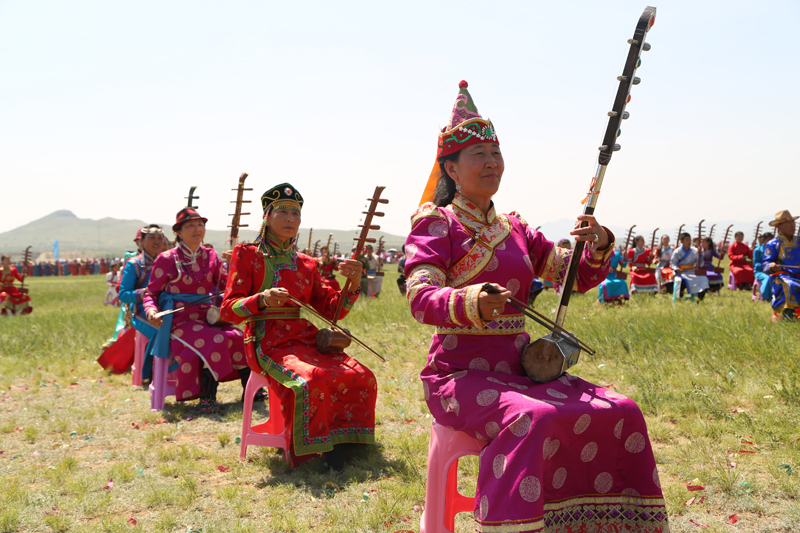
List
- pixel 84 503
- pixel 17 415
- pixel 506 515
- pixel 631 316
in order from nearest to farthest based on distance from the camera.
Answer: pixel 506 515, pixel 84 503, pixel 17 415, pixel 631 316

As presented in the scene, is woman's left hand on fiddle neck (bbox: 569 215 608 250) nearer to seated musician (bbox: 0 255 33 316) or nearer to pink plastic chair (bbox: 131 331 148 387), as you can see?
pink plastic chair (bbox: 131 331 148 387)

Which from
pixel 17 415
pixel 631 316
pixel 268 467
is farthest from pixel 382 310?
pixel 268 467

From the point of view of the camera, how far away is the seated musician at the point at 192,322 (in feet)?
20.5

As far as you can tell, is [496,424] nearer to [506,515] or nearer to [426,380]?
[506,515]

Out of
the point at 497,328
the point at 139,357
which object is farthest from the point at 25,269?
the point at 497,328

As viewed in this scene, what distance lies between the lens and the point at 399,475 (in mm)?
4289

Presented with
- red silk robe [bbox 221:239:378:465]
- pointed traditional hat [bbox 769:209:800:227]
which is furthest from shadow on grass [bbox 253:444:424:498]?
pointed traditional hat [bbox 769:209:800:227]

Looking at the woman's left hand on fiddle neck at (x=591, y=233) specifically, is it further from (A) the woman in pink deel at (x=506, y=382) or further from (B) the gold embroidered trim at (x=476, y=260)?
(B) the gold embroidered trim at (x=476, y=260)

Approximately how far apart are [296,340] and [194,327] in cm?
200

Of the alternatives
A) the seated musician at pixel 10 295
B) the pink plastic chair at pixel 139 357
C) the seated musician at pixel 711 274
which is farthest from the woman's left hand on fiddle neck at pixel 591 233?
the seated musician at pixel 10 295

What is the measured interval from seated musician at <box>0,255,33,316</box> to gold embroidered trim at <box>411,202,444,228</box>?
62.8 ft

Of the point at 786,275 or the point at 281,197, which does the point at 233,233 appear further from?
the point at 786,275

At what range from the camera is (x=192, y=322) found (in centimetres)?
645

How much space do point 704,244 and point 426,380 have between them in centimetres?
1728
